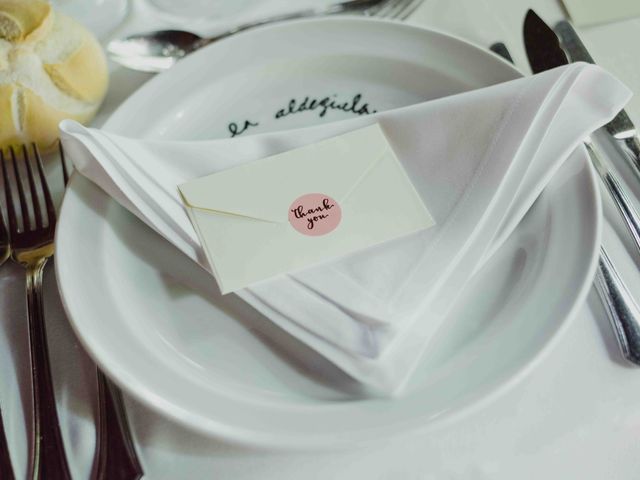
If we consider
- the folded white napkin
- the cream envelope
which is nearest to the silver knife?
the folded white napkin

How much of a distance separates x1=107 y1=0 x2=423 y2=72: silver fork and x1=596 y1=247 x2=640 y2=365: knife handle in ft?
1.18

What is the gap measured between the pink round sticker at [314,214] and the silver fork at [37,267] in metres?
0.20

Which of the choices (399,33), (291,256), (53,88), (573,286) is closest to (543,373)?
(573,286)

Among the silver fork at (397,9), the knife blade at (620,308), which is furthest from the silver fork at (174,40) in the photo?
the knife blade at (620,308)

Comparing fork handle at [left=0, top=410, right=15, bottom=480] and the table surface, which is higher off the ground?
fork handle at [left=0, top=410, right=15, bottom=480]

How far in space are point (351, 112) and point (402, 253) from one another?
0.19 m

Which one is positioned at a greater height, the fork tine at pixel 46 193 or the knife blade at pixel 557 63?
the fork tine at pixel 46 193

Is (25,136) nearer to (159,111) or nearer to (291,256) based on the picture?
(159,111)

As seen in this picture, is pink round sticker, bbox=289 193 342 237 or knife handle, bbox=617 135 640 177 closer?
pink round sticker, bbox=289 193 342 237

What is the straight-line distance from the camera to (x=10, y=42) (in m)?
0.49

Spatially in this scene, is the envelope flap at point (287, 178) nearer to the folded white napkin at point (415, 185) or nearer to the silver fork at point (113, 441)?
the folded white napkin at point (415, 185)

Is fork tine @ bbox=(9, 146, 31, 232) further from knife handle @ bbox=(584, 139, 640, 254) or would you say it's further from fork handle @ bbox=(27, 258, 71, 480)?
knife handle @ bbox=(584, 139, 640, 254)

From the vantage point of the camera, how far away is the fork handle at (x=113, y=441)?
36 centimetres

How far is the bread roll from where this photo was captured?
1.57ft
